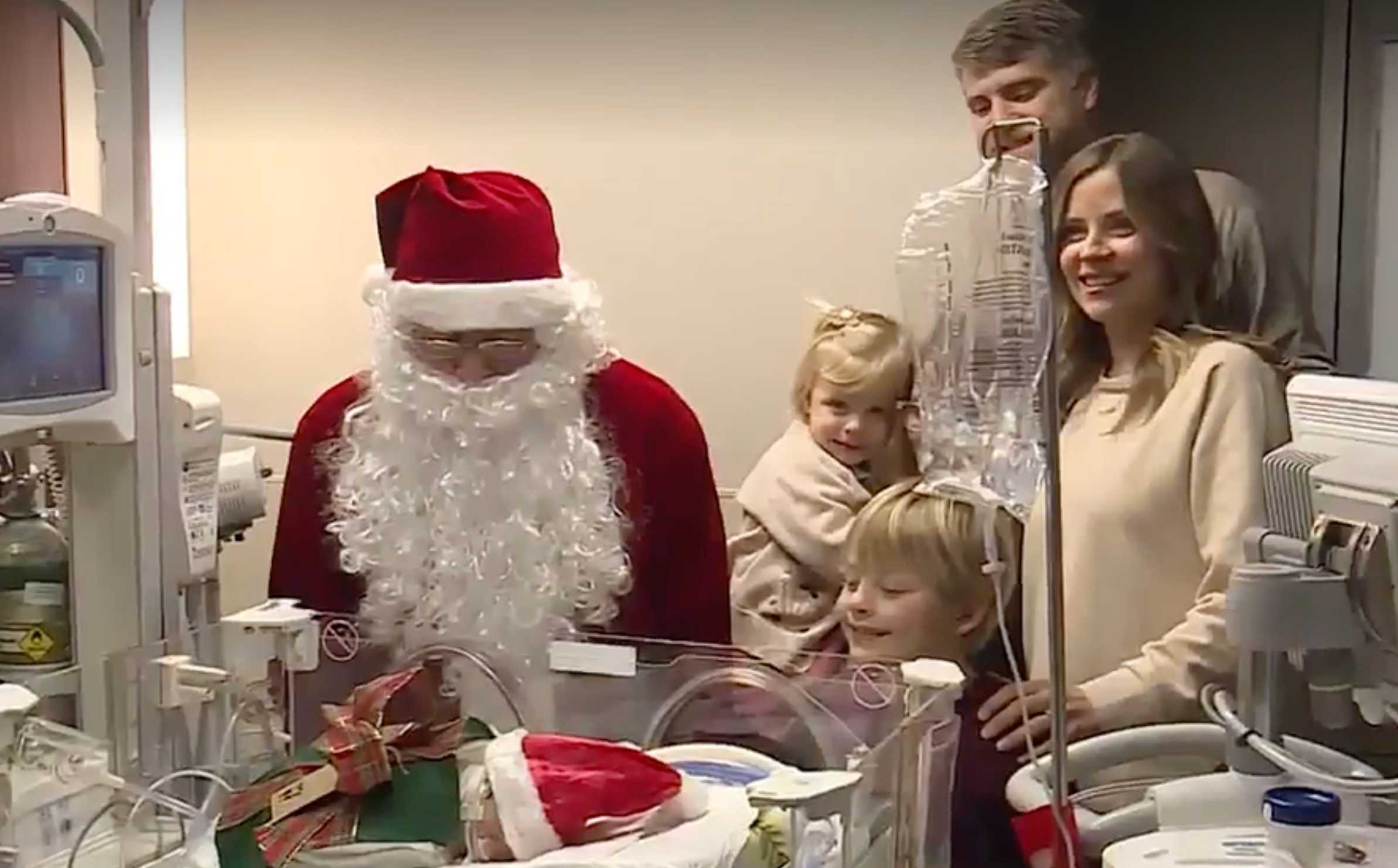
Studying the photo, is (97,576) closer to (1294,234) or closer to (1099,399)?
(1099,399)

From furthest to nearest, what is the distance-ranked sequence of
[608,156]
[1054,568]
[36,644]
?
[608,156]
[36,644]
[1054,568]

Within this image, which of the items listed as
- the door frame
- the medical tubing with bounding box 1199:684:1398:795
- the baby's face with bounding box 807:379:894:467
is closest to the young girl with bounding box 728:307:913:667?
the baby's face with bounding box 807:379:894:467

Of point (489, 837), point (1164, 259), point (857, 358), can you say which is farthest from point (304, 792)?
point (1164, 259)

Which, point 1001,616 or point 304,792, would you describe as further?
point 1001,616

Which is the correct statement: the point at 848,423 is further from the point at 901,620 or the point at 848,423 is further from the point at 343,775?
the point at 343,775

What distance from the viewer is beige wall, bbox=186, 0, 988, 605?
6.95ft

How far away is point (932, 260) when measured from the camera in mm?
1663

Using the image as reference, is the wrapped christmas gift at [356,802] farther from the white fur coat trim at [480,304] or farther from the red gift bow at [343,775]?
the white fur coat trim at [480,304]

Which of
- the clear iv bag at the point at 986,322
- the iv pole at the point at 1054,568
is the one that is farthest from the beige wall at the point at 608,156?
the iv pole at the point at 1054,568

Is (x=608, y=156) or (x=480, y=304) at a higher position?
(x=608, y=156)

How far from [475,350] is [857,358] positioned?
471 millimetres

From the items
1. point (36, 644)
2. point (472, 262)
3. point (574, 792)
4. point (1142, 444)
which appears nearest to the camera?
point (574, 792)

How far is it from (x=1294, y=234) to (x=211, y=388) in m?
1.56

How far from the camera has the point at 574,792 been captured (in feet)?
4.11
